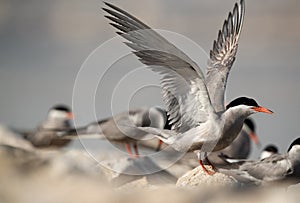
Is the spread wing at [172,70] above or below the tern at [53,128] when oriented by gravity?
above

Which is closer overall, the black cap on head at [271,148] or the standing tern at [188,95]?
the standing tern at [188,95]

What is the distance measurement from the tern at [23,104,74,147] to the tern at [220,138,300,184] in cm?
362

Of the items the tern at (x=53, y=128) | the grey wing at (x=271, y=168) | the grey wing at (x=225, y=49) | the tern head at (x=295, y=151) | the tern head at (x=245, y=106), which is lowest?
the tern at (x=53, y=128)

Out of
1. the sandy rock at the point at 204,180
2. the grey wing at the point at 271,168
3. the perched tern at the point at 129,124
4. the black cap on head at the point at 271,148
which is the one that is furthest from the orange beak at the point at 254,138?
the sandy rock at the point at 204,180

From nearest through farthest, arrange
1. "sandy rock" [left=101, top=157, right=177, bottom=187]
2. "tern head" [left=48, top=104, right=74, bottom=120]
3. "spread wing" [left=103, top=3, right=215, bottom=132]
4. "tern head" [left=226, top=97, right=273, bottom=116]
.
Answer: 1. "spread wing" [left=103, top=3, right=215, bottom=132]
2. "tern head" [left=226, top=97, right=273, bottom=116]
3. "sandy rock" [left=101, top=157, right=177, bottom=187]
4. "tern head" [left=48, top=104, right=74, bottom=120]

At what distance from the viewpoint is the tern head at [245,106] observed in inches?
179

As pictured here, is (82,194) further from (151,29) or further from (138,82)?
(138,82)

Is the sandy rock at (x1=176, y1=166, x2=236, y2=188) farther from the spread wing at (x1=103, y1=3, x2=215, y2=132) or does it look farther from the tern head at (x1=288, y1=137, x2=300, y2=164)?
the tern head at (x1=288, y1=137, x2=300, y2=164)

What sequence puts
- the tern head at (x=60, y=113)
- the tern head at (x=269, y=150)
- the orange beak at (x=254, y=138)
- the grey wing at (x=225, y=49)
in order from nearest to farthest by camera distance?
the grey wing at (x=225, y=49) < the tern head at (x=269, y=150) < the orange beak at (x=254, y=138) < the tern head at (x=60, y=113)

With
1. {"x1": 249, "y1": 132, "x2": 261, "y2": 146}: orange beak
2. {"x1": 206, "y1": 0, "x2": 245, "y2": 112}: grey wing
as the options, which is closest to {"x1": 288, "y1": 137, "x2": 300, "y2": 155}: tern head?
{"x1": 206, "y1": 0, "x2": 245, "y2": 112}: grey wing

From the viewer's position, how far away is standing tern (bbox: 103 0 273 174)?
4.06 metres

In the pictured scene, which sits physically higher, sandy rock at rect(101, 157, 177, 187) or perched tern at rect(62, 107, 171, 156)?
sandy rock at rect(101, 157, 177, 187)

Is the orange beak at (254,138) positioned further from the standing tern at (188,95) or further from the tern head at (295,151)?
the standing tern at (188,95)

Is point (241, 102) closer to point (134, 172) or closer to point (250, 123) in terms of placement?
point (134, 172)
